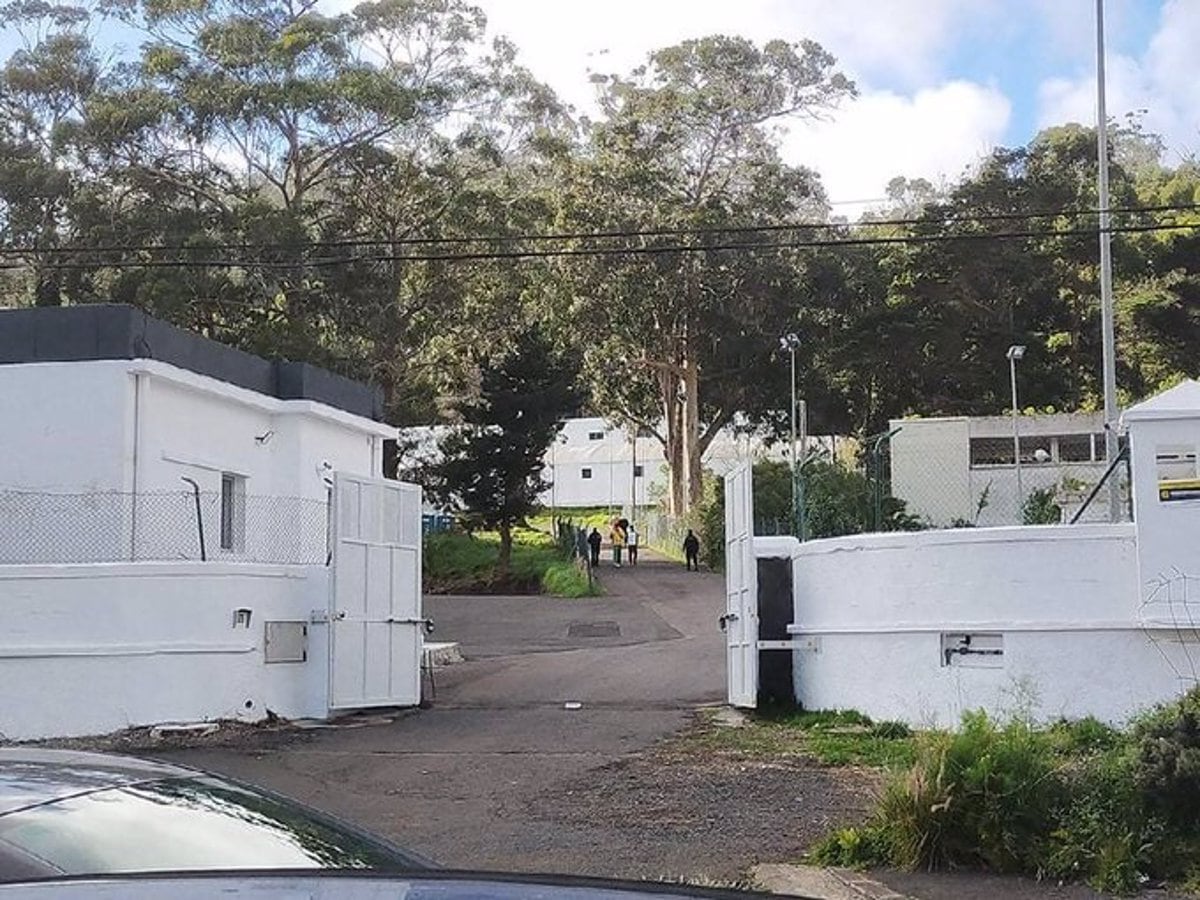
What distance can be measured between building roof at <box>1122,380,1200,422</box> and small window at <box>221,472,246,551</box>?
1180 cm

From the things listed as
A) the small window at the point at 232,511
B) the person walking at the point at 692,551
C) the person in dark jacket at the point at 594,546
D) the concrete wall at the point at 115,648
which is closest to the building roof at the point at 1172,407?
Result: the concrete wall at the point at 115,648

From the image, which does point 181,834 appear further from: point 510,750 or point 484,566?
point 484,566

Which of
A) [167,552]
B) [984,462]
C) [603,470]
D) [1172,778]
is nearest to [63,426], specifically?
[167,552]

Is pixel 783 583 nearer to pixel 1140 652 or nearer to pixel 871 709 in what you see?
pixel 871 709

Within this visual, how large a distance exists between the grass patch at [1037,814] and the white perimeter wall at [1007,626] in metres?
3.82

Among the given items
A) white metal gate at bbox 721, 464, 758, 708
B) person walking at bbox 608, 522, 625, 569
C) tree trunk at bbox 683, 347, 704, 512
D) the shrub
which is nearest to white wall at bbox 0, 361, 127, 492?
white metal gate at bbox 721, 464, 758, 708

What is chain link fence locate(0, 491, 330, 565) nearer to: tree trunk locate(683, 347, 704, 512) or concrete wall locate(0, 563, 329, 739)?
concrete wall locate(0, 563, 329, 739)

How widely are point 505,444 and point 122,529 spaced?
967 inches

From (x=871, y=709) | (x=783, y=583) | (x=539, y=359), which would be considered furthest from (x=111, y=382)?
(x=539, y=359)

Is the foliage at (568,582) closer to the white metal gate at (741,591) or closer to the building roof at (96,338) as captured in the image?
the building roof at (96,338)

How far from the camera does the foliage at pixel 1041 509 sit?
94.2ft

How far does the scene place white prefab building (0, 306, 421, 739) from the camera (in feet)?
48.9

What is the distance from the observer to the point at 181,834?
129 inches

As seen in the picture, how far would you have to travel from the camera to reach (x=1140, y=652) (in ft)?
40.4
